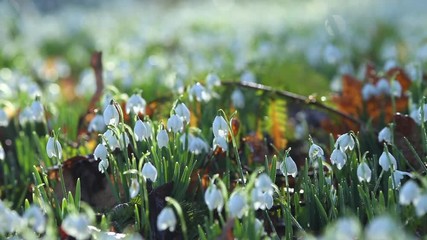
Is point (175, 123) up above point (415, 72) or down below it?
below

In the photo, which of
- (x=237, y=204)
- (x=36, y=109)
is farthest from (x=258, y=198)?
(x=36, y=109)

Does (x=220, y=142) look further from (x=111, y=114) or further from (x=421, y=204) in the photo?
(x=421, y=204)

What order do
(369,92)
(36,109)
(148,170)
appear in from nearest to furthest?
(148,170), (36,109), (369,92)

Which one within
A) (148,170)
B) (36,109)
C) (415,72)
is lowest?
(148,170)

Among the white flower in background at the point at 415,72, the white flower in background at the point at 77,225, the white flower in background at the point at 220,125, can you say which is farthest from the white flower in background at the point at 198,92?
the white flower in background at the point at 77,225

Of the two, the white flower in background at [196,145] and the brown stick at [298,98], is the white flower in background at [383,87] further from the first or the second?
the white flower in background at [196,145]

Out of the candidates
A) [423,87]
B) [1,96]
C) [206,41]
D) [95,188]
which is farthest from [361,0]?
[95,188]

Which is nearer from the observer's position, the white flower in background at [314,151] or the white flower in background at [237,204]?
the white flower in background at [237,204]

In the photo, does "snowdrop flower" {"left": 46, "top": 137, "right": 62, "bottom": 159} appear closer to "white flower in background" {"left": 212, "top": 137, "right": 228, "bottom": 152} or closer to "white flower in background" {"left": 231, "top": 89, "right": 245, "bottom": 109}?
"white flower in background" {"left": 212, "top": 137, "right": 228, "bottom": 152}

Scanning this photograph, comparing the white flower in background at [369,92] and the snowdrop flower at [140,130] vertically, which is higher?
the white flower in background at [369,92]

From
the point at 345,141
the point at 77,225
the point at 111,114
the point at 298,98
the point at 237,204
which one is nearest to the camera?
the point at 77,225
